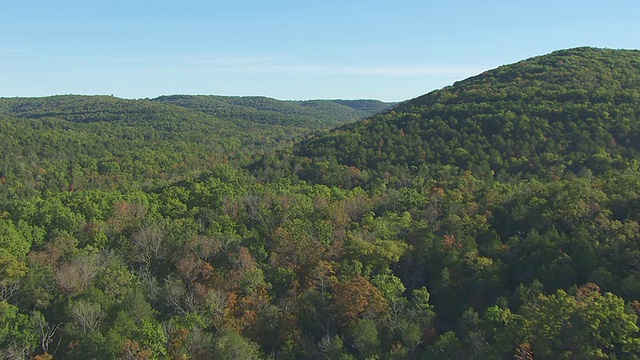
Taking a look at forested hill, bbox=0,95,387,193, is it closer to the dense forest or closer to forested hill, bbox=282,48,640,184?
forested hill, bbox=282,48,640,184

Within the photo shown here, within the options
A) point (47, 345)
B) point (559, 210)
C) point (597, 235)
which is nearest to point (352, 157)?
point (559, 210)

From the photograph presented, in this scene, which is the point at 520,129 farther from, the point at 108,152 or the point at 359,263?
the point at 108,152

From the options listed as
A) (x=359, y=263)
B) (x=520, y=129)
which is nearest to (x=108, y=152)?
(x=520, y=129)

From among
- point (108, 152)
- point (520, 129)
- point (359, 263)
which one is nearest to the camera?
point (359, 263)

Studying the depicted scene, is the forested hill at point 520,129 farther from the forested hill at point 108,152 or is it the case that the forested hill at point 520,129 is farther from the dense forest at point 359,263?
the forested hill at point 108,152

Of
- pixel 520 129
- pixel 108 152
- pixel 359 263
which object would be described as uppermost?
pixel 520 129

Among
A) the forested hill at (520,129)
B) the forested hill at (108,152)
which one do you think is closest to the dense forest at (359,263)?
the forested hill at (520,129)

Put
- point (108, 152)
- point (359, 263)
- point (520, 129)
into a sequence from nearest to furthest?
point (359, 263) → point (520, 129) → point (108, 152)

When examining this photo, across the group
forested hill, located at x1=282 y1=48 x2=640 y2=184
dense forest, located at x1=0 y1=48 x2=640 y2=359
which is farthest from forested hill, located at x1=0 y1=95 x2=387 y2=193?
dense forest, located at x1=0 y1=48 x2=640 y2=359
